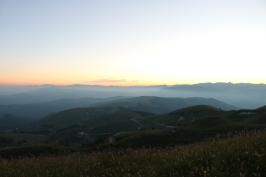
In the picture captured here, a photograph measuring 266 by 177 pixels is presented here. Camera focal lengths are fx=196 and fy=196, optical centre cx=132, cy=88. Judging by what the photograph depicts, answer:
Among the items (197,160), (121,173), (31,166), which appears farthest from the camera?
(31,166)

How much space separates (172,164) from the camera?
954 cm

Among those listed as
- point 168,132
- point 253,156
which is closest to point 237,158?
point 253,156

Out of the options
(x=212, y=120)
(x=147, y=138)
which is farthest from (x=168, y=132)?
(x=212, y=120)

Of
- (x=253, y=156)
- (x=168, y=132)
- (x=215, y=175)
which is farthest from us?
(x=168, y=132)

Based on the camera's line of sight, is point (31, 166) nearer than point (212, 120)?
Yes

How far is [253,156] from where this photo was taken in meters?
8.66

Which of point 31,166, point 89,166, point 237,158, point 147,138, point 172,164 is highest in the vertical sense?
point 237,158

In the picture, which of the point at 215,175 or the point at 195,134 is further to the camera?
the point at 195,134

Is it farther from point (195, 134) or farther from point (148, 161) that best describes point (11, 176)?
point (195, 134)

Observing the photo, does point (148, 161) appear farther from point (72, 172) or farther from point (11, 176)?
point (11, 176)

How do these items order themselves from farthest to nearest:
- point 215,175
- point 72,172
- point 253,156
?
point 72,172, point 253,156, point 215,175

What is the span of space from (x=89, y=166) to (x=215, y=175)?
22.4 feet

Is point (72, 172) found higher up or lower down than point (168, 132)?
higher up

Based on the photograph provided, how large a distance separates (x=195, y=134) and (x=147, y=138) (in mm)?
13568
